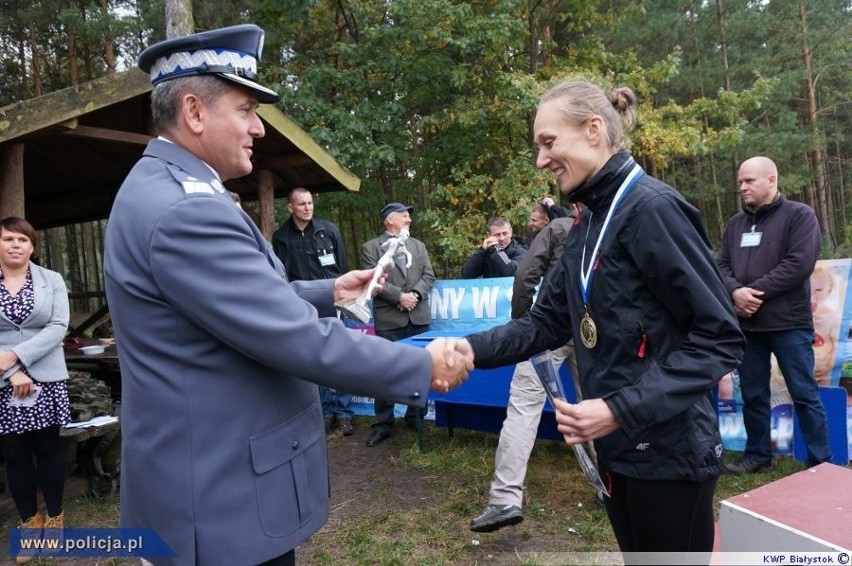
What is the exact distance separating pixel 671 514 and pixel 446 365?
2.55ft

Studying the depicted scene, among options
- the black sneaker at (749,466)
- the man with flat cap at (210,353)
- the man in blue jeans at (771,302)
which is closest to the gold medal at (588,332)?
the man with flat cap at (210,353)

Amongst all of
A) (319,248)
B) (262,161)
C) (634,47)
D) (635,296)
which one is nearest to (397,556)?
(635,296)

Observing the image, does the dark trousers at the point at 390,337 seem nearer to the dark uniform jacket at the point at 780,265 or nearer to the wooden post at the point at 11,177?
the dark uniform jacket at the point at 780,265

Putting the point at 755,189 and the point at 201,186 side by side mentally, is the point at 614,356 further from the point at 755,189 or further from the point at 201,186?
the point at 755,189

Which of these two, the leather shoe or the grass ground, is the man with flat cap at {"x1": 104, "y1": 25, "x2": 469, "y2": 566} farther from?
the leather shoe

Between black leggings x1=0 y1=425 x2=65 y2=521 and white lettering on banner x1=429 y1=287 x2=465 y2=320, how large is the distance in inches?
141

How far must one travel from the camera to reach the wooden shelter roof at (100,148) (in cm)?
458

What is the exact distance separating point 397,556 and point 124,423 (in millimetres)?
2389

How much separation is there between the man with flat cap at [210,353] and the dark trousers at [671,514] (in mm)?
717

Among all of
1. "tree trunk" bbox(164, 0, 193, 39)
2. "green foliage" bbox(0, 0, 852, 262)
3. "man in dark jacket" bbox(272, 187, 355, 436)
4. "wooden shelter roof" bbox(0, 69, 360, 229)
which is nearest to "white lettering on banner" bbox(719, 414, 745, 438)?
"man in dark jacket" bbox(272, 187, 355, 436)

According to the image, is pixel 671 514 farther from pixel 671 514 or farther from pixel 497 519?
pixel 497 519

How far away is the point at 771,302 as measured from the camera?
14.1 ft

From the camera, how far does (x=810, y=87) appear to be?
71.7 feet

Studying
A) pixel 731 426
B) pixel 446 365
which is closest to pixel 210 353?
pixel 446 365
